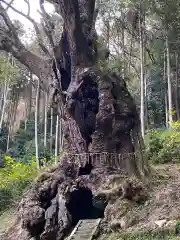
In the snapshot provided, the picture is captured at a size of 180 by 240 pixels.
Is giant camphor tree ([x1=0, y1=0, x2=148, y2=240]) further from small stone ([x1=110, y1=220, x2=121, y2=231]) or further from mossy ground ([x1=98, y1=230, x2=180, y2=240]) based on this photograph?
mossy ground ([x1=98, y1=230, x2=180, y2=240])

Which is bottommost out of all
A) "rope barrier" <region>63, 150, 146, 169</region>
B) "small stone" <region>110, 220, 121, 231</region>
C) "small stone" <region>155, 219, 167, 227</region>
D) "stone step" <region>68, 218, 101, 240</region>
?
"stone step" <region>68, 218, 101, 240</region>

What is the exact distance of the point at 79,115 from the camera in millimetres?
10250

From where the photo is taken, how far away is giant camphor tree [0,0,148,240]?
9.45m

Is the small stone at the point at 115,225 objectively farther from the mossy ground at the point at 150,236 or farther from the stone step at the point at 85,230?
the mossy ground at the point at 150,236

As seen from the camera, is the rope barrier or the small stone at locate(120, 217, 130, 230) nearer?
the small stone at locate(120, 217, 130, 230)

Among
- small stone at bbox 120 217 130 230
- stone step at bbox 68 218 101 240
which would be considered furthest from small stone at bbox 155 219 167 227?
stone step at bbox 68 218 101 240

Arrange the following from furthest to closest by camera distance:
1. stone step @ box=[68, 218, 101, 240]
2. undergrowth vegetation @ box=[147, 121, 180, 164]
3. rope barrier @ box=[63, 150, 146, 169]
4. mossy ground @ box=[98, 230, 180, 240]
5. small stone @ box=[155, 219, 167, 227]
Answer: undergrowth vegetation @ box=[147, 121, 180, 164] < rope barrier @ box=[63, 150, 146, 169] < stone step @ box=[68, 218, 101, 240] < small stone @ box=[155, 219, 167, 227] < mossy ground @ box=[98, 230, 180, 240]

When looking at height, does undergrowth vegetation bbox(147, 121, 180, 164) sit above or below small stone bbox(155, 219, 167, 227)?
above

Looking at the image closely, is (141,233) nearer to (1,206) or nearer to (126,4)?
(1,206)

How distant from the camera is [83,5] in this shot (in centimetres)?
1108

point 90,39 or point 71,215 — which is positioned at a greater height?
point 90,39

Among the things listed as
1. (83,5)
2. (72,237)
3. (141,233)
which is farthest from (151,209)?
(83,5)

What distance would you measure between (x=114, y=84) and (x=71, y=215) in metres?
3.93

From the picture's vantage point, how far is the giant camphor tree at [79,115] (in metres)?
9.45
